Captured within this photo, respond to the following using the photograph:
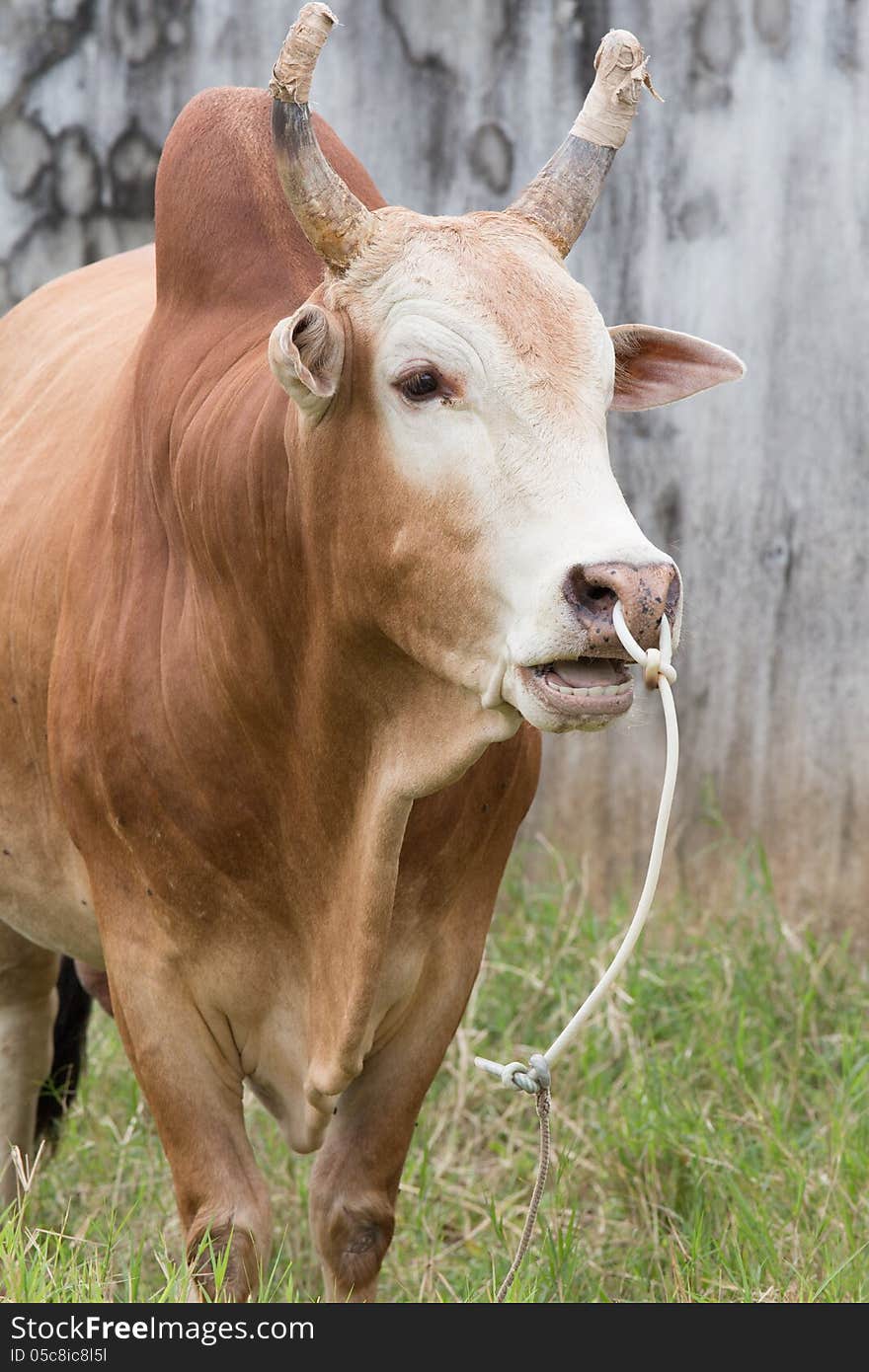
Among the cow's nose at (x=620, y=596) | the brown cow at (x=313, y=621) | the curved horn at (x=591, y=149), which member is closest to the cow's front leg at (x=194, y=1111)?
the brown cow at (x=313, y=621)

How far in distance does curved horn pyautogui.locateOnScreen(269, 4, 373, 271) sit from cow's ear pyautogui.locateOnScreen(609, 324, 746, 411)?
0.48 metres

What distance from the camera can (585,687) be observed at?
7.25ft

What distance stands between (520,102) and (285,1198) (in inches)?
99.4

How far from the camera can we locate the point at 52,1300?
254cm

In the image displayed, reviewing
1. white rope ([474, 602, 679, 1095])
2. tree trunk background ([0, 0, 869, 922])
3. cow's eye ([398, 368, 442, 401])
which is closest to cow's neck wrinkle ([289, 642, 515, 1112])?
white rope ([474, 602, 679, 1095])

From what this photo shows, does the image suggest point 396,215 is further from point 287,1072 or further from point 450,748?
point 287,1072

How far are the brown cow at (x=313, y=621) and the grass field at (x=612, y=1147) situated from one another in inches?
15.0

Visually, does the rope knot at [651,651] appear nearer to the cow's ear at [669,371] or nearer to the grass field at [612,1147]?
the cow's ear at [669,371]

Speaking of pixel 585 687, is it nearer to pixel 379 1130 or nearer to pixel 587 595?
pixel 587 595

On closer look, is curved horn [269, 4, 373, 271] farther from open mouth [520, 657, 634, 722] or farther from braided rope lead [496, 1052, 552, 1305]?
braided rope lead [496, 1052, 552, 1305]

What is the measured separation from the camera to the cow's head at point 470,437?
2.19 m

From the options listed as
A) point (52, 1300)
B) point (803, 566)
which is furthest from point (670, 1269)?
point (803, 566)

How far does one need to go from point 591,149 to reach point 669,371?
335 mm

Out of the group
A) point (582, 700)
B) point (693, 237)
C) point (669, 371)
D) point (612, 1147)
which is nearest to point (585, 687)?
point (582, 700)
